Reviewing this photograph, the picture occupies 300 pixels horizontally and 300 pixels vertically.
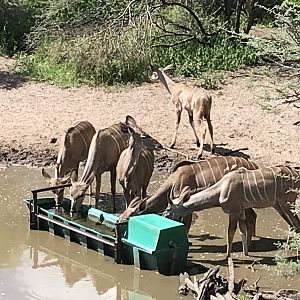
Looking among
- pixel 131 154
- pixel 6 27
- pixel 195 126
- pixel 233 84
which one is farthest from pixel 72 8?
pixel 131 154

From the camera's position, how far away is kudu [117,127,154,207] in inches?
367

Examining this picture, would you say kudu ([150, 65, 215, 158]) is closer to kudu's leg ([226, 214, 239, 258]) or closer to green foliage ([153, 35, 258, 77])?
kudu's leg ([226, 214, 239, 258])

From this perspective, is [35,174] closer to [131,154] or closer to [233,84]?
[131,154]

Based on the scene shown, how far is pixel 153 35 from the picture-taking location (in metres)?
17.2

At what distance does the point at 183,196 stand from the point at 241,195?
61cm

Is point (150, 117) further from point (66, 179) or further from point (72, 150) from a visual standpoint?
point (66, 179)

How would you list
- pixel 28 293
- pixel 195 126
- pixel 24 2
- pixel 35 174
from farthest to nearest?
pixel 24 2
pixel 195 126
pixel 35 174
pixel 28 293

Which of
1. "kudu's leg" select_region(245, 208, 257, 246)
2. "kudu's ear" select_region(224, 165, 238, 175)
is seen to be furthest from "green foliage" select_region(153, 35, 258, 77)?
"kudu's leg" select_region(245, 208, 257, 246)

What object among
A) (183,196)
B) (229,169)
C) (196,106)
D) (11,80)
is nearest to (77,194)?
(183,196)

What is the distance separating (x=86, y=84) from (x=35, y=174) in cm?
447

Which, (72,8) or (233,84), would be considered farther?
(72,8)

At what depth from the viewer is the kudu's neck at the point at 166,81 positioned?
43.1 feet

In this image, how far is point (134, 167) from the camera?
9.30 metres

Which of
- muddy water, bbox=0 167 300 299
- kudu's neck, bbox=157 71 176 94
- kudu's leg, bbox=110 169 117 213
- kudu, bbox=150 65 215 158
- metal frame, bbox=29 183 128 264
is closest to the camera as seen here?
muddy water, bbox=0 167 300 299
